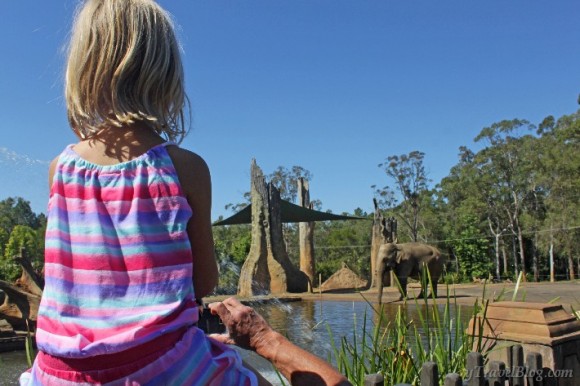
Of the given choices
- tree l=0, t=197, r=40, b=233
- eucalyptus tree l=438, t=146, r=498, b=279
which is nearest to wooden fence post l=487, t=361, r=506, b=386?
eucalyptus tree l=438, t=146, r=498, b=279

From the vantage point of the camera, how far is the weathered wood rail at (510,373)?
1.77 m

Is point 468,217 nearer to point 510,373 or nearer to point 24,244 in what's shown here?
point 24,244

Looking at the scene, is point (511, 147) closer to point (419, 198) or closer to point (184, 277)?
point (419, 198)

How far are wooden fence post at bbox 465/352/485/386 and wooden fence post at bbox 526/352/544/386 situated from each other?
0.42m

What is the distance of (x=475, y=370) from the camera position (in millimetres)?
2008

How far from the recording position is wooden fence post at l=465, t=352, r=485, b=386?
1956mm

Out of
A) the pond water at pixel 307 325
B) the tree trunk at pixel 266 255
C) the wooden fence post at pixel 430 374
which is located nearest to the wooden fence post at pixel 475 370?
the wooden fence post at pixel 430 374

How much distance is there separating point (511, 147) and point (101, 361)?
33.9 m

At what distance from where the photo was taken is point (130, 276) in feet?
3.19

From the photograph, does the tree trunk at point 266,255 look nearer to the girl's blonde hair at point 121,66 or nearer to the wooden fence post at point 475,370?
the wooden fence post at point 475,370

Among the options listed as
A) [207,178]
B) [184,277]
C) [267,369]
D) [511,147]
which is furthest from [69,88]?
[511,147]

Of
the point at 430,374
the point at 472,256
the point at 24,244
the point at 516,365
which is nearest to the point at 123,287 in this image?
the point at 430,374

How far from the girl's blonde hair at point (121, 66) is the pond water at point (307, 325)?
3.96 ft

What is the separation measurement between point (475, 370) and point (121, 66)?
159 centimetres
